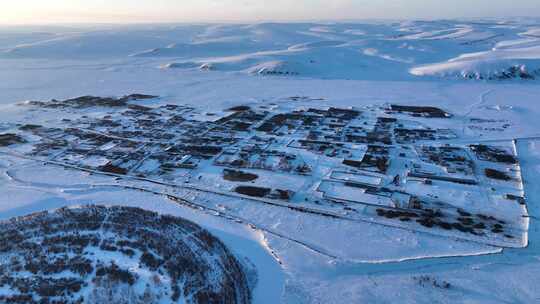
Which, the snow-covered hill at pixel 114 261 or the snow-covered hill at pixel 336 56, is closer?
the snow-covered hill at pixel 114 261

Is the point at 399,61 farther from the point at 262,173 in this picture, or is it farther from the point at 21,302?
the point at 21,302

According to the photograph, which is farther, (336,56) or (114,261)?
(336,56)

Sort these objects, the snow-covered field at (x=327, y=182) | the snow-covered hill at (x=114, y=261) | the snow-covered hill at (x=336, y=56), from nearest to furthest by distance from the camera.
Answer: the snow-covered hill at (x=114, y=261) → the snow-covered field at (x=327, y=182) → the snow-covered hill at (x=336, y=56)

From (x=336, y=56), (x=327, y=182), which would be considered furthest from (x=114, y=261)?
(x=336, y=56)

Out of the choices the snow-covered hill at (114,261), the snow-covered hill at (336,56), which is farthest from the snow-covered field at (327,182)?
the snow-covered hill at (114,261)

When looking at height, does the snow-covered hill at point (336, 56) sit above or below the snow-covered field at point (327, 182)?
above

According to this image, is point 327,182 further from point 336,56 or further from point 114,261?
point 336,56

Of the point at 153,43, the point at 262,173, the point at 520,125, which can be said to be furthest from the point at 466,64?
the point at 153,43

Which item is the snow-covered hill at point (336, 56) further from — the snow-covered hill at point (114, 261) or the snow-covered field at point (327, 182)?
the snow-covered hill at point (114, 261)
